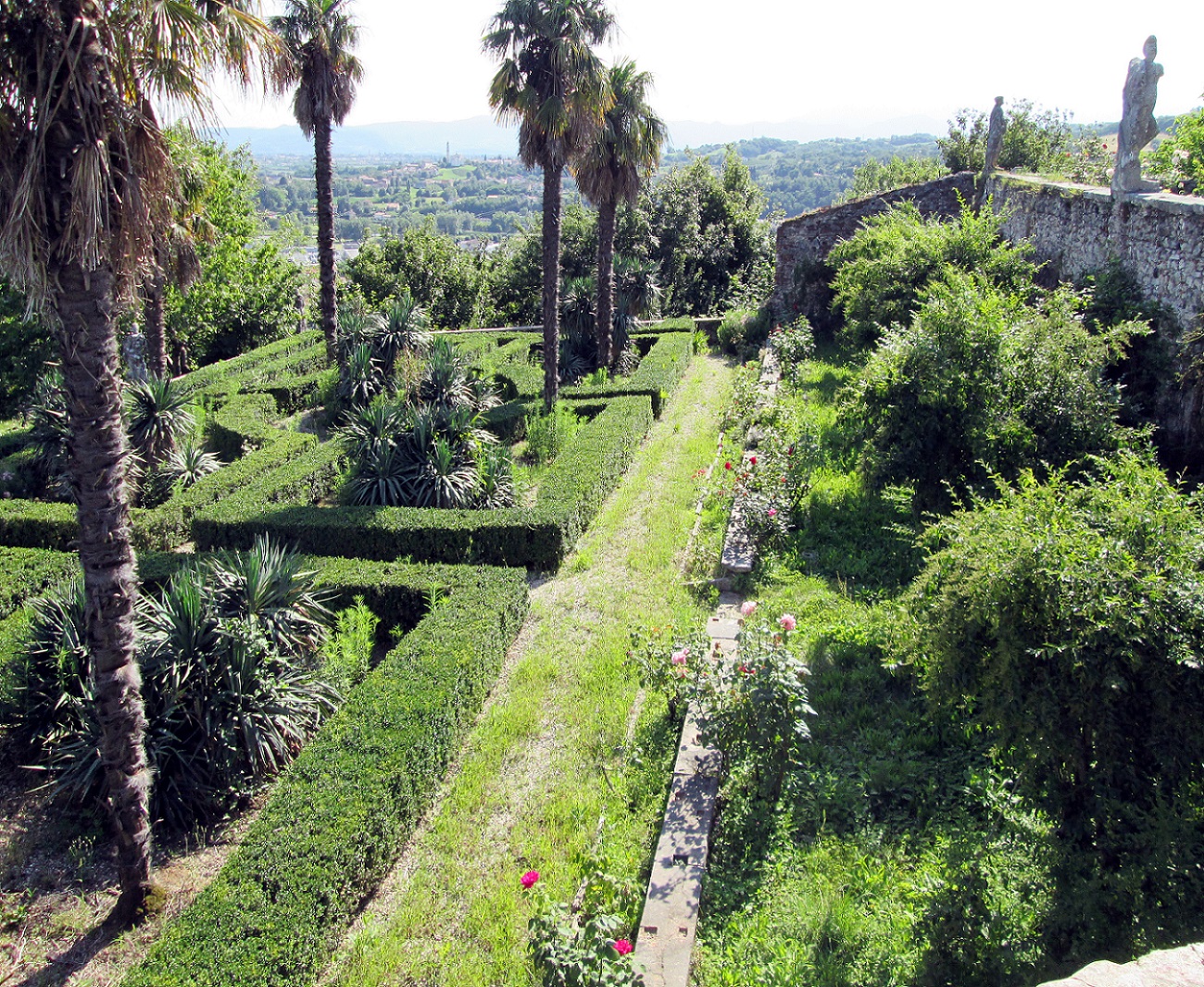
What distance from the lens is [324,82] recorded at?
51.8 ft

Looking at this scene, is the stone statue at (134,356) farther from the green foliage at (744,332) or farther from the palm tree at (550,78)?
the green foliage at (744,332)

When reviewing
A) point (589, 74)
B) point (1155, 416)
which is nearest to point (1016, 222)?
point (1155, 416)

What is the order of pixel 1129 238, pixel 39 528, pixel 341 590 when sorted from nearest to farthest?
1. pixel 341 590
2. pixel 39 528
3. pixel 1129 238

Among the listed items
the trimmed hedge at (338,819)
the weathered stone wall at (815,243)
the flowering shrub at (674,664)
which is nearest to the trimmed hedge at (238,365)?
the trimmed hedge at (338,819)

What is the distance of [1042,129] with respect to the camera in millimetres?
24828

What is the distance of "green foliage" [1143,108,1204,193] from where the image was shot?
35.6 ft

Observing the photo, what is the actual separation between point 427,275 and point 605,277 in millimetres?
10379

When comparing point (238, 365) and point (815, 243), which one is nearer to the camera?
point (238, 365)

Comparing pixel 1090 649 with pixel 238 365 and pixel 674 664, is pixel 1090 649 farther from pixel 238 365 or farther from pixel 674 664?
pixel 238 365

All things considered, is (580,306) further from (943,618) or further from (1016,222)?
(943,618)

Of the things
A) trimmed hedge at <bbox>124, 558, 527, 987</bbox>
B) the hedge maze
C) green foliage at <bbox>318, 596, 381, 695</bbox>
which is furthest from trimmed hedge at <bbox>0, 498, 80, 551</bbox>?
trimmed hedge at <bbox>124, 558, 527, 987</bbox>

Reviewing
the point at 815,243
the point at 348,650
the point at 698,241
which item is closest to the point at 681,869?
the point at 348,650

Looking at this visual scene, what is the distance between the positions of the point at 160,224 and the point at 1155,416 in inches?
406

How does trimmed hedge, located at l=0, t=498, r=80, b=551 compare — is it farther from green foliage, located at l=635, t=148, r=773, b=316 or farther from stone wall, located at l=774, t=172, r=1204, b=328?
green foliage, located at l=635, t=148, r=773, b=316
